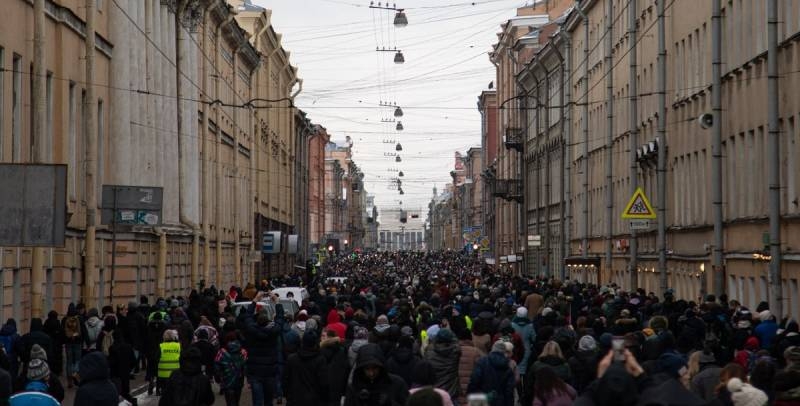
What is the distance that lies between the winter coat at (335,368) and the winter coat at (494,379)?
1341mm

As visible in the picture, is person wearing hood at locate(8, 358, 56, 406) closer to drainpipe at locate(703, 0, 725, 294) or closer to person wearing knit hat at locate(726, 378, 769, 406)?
person wearing knit hat at locate(726, 378, 769, 406)

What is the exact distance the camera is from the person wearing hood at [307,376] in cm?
1529

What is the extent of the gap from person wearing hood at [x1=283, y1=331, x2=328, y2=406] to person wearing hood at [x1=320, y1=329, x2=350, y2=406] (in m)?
0.27

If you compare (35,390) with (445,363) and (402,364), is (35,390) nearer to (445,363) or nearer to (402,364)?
(402,364)

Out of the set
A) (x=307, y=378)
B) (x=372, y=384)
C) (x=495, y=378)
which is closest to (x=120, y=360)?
(x=307, y=378)

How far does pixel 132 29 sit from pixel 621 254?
764 inches

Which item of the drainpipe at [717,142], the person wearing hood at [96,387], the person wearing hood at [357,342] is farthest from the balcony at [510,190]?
the person wearing hood at [96,387]

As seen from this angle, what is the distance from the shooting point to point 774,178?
89.5 ft

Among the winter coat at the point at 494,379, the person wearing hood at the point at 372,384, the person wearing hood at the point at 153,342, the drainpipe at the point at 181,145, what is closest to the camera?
the person wearing hood at the point at 372,384

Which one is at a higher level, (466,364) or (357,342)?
(357,342)

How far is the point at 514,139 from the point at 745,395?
A: 75.2 m

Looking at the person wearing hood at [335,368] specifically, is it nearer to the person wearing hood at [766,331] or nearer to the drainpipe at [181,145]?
the person wearing hood at [766,331]

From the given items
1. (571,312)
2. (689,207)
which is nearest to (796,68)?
(571,312)

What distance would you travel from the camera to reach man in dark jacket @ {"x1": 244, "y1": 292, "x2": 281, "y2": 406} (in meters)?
19.9
